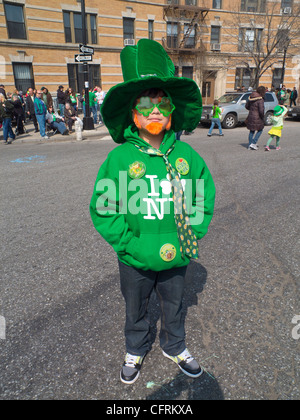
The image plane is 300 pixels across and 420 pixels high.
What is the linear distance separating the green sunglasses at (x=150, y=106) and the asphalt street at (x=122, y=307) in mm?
1695

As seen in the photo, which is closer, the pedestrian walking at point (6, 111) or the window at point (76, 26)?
the pedestrian walking at point (6, 111)

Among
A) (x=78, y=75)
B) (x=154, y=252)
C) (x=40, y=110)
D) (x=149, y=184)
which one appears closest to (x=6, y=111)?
(x=40, y=110)

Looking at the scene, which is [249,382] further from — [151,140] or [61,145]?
[61,145]

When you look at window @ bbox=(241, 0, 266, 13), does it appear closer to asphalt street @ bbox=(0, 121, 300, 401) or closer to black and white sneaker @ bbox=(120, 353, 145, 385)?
asphalt street @ bbox=(0, 121, 300, 401)

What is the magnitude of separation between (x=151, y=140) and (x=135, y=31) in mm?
25982

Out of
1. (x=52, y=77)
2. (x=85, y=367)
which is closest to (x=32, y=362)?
(x=85, y=367)

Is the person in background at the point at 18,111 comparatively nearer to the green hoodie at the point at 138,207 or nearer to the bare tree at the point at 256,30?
the green hoodie at the point at 138,207

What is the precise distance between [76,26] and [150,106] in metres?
24.2

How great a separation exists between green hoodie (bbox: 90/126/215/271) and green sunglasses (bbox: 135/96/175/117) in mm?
151

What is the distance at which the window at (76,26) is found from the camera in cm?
2127

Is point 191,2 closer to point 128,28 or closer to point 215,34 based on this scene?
point 215,34

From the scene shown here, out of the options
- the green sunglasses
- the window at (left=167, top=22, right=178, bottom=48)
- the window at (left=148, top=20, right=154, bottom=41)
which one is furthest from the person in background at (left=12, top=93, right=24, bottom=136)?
the window at (left=167, top=22, right=178, bottom=48)

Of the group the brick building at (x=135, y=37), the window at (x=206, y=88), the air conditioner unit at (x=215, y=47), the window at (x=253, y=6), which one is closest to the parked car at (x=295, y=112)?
the brick building at (x=135, y=37)

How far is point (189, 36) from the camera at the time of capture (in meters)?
27.0
